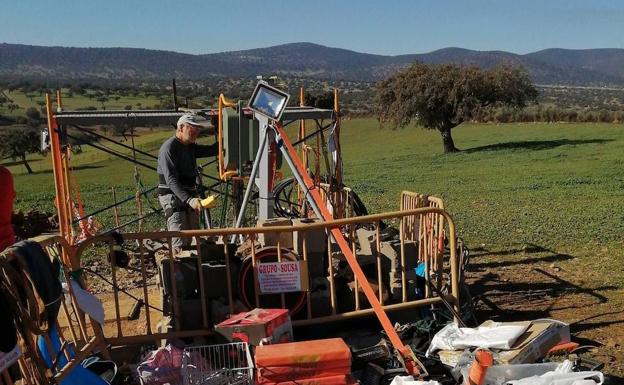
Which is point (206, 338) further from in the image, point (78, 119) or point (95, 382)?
point (78, 119)

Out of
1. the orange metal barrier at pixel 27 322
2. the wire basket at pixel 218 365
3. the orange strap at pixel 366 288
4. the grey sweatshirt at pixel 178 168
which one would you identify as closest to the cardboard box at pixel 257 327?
the wire basket at pixel 218 365

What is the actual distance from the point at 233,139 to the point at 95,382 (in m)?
3.87

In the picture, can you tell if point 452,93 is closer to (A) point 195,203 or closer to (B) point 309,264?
(A) point 195,203

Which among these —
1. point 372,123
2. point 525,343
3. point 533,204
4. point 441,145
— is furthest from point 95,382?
point 372,123

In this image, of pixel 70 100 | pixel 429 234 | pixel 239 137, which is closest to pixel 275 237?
pixel 429 234

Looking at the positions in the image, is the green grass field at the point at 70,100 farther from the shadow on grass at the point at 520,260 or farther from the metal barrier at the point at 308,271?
the metal barrier at the point at 308,271

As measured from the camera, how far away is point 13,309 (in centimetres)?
335

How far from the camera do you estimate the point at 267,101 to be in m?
6.64

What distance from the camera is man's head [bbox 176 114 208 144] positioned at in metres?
6.91

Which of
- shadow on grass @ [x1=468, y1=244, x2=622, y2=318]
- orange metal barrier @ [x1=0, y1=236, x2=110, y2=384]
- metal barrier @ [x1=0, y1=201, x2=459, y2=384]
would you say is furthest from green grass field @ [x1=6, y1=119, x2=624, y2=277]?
orange metal barrier @ [x1=0, y1=236, x2=110, y2=384]

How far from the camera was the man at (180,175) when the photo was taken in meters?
6.82

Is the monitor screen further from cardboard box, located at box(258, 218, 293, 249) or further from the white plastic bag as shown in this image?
the white plastic bag

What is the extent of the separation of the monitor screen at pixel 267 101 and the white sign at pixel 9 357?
378cm

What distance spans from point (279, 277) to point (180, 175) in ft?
7.02
